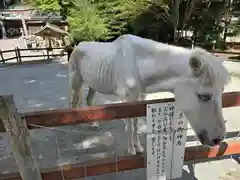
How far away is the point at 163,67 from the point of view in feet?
6.71

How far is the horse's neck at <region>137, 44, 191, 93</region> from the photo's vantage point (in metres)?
1.88

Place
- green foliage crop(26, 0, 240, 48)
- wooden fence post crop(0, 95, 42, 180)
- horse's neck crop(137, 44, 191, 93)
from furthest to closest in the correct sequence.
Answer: green foliage crop(26, 0, 240, 48), horse's neck crop(137, 44, 191, 93), wooden fence post crop(0, 95, 42, 180)

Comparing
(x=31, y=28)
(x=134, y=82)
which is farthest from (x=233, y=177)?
(x=31, y=28)

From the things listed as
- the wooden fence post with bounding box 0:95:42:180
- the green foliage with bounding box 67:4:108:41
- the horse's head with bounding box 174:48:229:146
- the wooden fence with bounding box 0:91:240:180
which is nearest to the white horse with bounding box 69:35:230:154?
the horse's head with bounding box 174:48:229:146

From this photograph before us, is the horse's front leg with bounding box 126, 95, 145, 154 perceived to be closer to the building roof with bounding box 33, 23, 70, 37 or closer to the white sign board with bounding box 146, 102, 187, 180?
the white sign board with bounding box 146, 102, 187, 180

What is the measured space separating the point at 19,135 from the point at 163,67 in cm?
118

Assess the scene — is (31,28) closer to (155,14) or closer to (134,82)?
(155,14)

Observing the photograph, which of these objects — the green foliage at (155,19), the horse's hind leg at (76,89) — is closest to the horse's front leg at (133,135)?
the horse's hind leg at (76,89)

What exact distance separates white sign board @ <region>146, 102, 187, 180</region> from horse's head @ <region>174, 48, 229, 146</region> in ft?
0.30

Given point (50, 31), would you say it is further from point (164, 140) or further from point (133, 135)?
point (164, 140)

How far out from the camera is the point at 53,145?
3.41 metres

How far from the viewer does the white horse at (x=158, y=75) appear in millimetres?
1599

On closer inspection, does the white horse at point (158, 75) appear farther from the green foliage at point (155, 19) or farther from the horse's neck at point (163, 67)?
the green foliage at point (155, 19)

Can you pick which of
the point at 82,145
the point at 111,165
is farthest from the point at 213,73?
the point at 82,145
